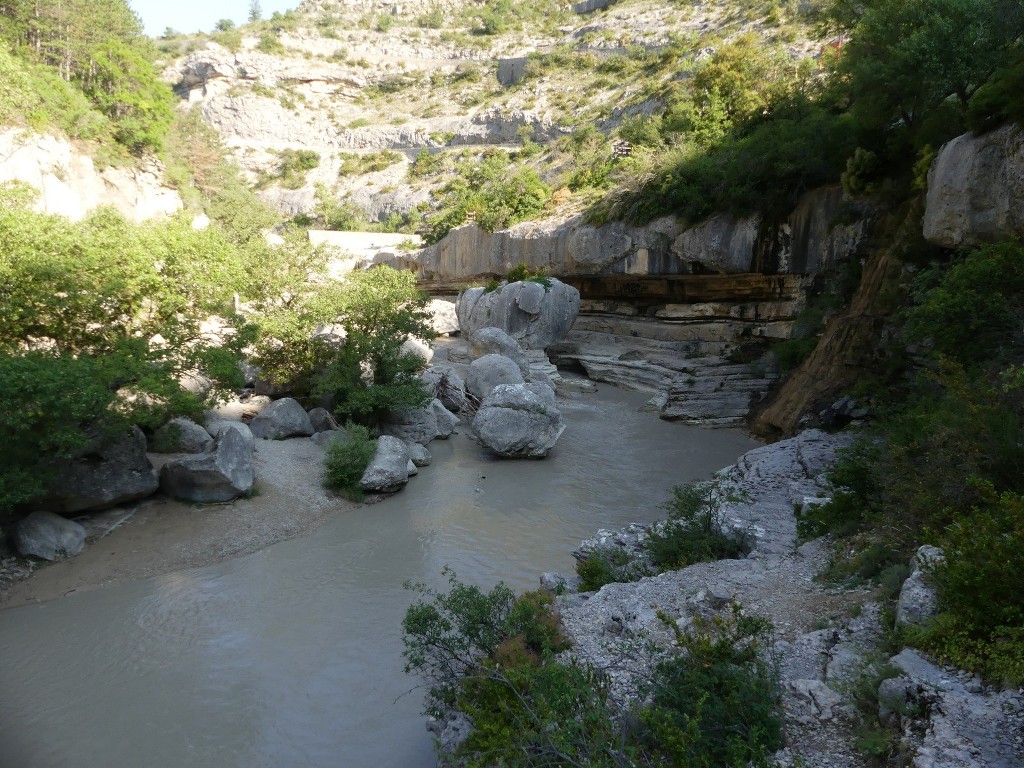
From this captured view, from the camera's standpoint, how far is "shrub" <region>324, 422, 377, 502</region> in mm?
12414

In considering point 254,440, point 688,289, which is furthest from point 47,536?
point 688,289

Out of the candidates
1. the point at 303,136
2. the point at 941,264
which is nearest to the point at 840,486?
the point at 941,264

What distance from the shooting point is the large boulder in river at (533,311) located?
1044 inches

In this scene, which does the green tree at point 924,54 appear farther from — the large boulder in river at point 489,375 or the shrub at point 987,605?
the large boulder in river at point 489,375

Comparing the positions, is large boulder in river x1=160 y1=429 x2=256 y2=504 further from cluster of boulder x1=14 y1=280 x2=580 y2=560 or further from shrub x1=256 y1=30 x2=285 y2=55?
shrub x1=256 y1=30 x2=285 y2=55

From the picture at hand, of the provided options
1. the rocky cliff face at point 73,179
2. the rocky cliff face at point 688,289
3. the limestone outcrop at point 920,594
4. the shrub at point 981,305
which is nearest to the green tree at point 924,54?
the shrub at point 981,305

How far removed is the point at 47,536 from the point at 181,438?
117 inches

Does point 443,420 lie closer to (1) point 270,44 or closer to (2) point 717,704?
(2) point 717,704

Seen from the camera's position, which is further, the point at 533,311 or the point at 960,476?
the point at 533,311

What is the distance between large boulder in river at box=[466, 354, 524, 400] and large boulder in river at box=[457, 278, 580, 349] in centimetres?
695

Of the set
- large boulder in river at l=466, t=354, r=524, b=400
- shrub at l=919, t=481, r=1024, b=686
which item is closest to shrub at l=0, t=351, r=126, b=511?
shrub at l=919, t=481, r=1024, b=686

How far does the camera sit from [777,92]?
961 inches

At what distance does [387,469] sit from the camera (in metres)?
12.9

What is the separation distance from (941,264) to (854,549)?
25.7ft
